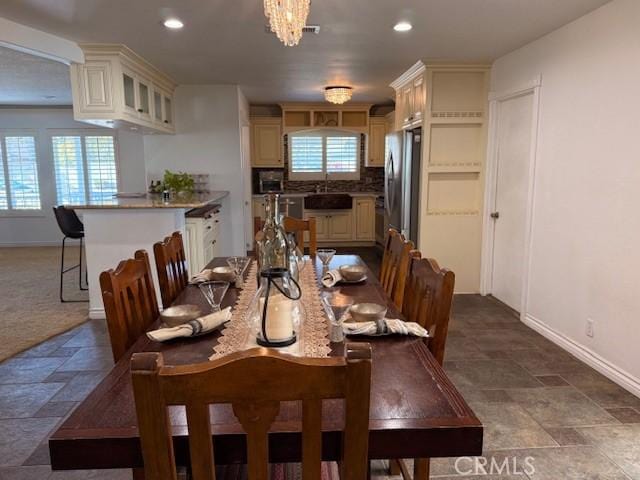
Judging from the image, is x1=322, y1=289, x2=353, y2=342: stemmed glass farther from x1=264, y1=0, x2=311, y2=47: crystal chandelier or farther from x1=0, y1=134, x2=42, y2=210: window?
x1=0, y1=134, x2=42, y2=210: window

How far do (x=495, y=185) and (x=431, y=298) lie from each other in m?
3.17

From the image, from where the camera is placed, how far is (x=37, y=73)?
15.6 ft

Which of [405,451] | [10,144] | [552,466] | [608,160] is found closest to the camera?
[405,451]

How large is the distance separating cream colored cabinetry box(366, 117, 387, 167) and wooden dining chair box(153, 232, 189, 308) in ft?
18.7

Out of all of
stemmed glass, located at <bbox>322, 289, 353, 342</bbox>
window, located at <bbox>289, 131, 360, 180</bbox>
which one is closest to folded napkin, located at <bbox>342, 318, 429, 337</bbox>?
stemmed glass, located at <bbox>322, 289, 353, 342</bbox>

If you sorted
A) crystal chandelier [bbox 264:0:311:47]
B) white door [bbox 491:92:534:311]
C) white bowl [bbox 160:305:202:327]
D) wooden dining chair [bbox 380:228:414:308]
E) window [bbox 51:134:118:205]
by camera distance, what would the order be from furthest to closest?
window [bbox 51:134:118:205] → white door [bbox 491:92:534:311] → wooden dining chair [bbox 380:228:414:308] → crystal chandelier [bbox 264:0:311:47] → white bowl [bbox 160:305:202:327]

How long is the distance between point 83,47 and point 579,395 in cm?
444

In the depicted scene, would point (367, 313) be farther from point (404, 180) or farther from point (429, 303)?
point (404, 180)

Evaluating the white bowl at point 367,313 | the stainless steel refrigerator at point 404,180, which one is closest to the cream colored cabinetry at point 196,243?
the stainless steel refrigerator at point 404,180

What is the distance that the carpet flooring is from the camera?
361 centimetres

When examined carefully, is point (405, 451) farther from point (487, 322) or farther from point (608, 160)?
point (487, 322)

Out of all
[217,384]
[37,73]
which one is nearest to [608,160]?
[217,384]

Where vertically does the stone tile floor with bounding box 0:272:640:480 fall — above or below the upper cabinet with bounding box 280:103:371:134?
below

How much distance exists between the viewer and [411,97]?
496cm
